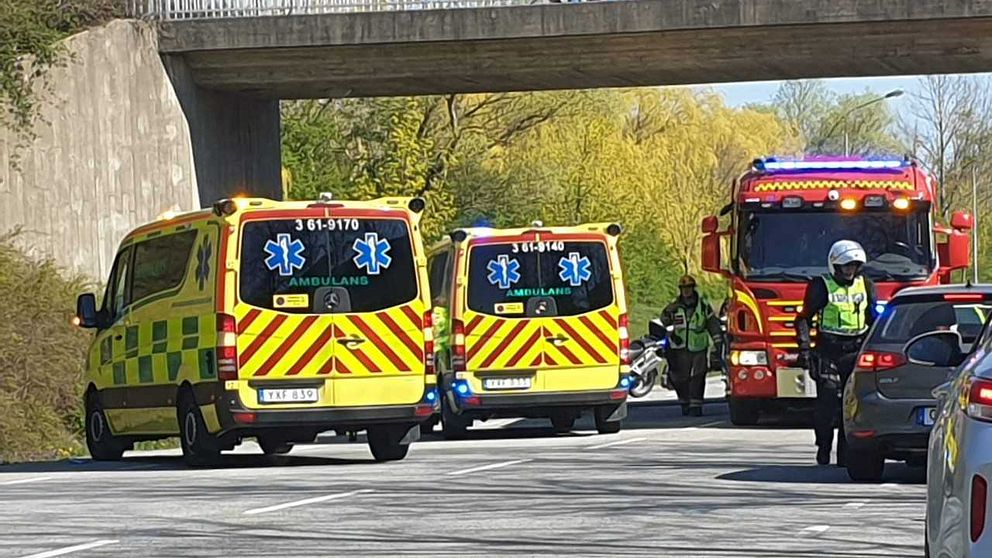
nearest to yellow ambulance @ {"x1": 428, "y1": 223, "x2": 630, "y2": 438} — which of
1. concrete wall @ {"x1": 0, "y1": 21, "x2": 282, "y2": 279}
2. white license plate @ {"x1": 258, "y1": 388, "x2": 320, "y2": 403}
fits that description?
white license plate @ {"x1": 258, "y1": 388, "x2": 320, "y2": 403}

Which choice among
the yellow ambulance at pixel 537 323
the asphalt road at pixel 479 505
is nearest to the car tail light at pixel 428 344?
the asphalt road at pixel 479 505

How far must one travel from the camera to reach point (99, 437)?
20156 mm

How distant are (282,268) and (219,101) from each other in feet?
54.4

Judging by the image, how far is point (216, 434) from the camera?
702 inches

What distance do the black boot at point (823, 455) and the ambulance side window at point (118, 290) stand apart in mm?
6623

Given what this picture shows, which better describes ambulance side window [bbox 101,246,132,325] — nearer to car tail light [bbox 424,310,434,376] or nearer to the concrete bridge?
car tail light [bbox 424,310,434,376]

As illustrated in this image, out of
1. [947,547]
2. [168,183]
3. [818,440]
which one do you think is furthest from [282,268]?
[168,183]

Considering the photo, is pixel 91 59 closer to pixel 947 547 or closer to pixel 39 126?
pixel 39 126

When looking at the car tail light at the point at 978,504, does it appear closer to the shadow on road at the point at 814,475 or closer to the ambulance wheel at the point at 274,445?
the shadow on road at the point at 814,475

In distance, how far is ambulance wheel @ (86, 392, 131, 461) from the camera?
20.0 m

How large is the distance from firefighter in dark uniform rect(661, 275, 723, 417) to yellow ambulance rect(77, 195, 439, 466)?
9.15 meters

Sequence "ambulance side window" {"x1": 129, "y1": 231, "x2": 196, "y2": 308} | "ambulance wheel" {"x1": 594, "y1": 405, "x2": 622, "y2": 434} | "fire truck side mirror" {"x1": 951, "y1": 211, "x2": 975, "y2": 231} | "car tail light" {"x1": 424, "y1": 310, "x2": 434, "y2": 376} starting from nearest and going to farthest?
1. "car tail light" {"x1": 424, "y1": 310, "x2": 434, "y2": 376}
2. "ambulance side window" {"x1": 129, "y1": 231, "x2": 196, "y2": 308}
3. "fire truck side mirror" {"x1": 951, "y1": 211, "x2": 975, "y2": 231}
4. "ambulance wheel" {"x1": 594, "y1": 405, "x2": 622, "y2": 434}

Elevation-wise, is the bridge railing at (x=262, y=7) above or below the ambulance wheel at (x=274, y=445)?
above

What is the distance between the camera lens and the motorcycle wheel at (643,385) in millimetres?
32844
